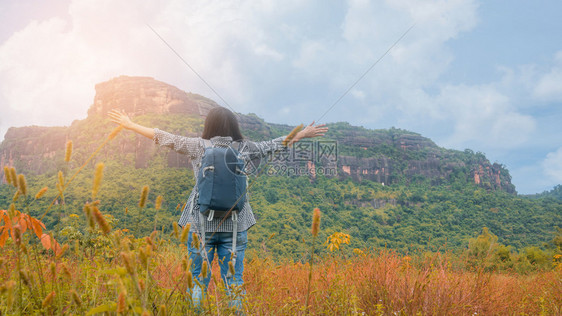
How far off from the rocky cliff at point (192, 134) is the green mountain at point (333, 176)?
11.4 inches

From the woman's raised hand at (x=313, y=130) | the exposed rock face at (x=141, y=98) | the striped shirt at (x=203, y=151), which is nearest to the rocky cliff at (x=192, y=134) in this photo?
the exposed rock face at (x=141, y=98)

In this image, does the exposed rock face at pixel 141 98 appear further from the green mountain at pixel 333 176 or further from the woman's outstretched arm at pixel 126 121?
the woman's outstretched arm at pixel 126 121

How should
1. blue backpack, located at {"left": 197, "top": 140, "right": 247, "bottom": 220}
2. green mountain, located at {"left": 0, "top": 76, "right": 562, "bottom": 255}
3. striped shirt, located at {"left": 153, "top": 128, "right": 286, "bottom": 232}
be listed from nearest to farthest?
blue backpack, located at {"left": 197, "top": 140, "right": 247, "bottom": 220} < striped shirt, located at {"left": 153, "top": 128, "right": 286, "bottom": 232} < green mountain, located at {"left": 0, "top": 76, "right": 562, "bottom": 255}

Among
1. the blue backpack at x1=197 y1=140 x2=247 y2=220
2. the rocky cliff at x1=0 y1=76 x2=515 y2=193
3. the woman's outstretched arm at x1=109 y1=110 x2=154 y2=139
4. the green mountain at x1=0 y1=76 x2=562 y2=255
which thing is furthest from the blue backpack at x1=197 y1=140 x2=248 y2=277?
the rocky cliff at x1=0 y1=76 x2=515 y2=193

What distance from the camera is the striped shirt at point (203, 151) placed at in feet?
8.18

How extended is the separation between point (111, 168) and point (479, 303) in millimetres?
58104

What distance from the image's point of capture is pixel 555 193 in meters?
87.6

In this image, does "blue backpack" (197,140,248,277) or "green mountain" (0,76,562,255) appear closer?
"blue backpack" (197,140,248,277)

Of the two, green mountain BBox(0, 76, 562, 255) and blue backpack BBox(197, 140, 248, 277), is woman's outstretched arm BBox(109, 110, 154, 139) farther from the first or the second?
green mountain BBox(0, 76, 562, 255)

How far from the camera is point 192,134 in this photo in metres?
55.8

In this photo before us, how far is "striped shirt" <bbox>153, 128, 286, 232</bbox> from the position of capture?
249 centimetres

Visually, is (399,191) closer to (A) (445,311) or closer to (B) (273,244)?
(B) (273,244)

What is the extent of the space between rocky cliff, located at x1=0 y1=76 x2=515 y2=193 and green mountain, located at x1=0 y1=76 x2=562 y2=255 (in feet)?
0.95

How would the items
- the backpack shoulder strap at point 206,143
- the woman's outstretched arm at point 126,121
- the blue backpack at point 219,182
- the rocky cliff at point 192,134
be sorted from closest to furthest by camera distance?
the woman's outstretched arm at point 126,121 → the blue backpack at point 219,182 → the backpack shoulder strap at point 206,143 → the rocky cliff at point 192,134
